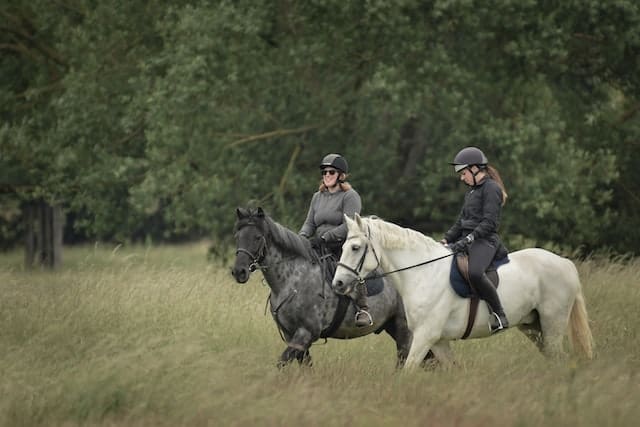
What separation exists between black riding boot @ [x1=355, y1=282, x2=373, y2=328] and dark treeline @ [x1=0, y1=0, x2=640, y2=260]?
8.81 meters

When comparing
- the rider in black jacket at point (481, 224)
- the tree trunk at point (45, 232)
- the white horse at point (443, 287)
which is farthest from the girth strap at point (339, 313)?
the tree trunk at point (45, 232)

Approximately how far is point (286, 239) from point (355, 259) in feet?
3.04

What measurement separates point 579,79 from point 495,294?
43.0 feet

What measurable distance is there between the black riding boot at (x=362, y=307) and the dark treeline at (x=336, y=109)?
8805mm

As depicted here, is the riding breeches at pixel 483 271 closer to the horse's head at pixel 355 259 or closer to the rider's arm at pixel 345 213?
the horse's head at pixel 355 259

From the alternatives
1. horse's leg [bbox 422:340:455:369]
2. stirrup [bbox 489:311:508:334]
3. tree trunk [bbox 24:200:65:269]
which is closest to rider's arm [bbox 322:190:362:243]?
horse's leg [bbox 422:340:455:369]

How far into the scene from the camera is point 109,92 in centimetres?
2059

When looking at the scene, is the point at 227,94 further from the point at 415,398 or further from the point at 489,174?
the point at 415,398

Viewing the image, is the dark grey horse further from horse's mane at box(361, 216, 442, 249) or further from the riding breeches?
the riding breeches

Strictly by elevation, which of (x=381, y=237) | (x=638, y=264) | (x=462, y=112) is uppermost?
(x=462, y=112)

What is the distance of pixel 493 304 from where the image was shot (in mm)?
8828

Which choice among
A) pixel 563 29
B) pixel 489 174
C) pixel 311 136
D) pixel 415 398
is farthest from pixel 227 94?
pixel 415 398

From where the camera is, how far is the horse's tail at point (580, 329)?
31.0 feet

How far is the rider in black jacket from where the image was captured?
8.79 meters
